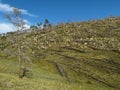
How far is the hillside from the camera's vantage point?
84.4 m

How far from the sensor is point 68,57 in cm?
12662

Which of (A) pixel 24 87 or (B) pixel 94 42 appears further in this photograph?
(B) pixel 94 42

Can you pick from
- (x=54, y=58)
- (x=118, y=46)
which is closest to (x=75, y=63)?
(x=54, y=58)

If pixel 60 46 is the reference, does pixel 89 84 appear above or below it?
below

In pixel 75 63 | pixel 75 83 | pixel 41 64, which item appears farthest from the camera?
pixel 75 63

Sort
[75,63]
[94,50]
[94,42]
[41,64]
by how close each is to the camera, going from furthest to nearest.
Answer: [94,42]
[94,50]
[75,63]
[41,64]

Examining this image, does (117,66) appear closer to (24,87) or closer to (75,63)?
(75,63)

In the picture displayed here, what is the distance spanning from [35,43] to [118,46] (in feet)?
119

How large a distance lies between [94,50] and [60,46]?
49.8 ft

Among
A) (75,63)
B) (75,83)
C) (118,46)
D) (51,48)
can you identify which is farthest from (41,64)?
(118,46)

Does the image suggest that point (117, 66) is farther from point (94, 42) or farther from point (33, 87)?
point (33, 87)

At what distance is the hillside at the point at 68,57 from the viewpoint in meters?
84.4

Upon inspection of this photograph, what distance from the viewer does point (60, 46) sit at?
145m

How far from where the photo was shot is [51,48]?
463 feet
